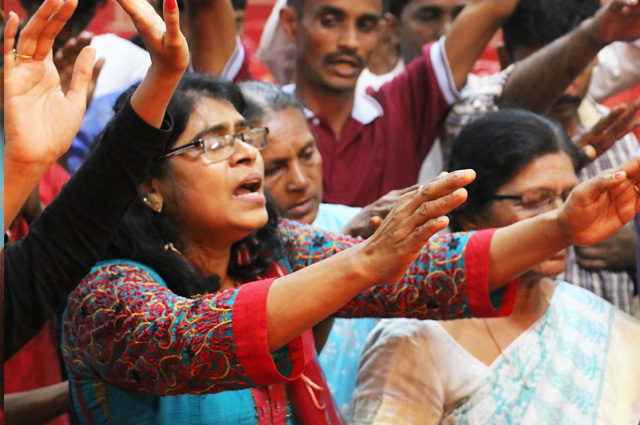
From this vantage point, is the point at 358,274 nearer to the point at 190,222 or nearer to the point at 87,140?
the point at 190,222

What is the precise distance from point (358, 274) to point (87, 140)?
1371 millimetres

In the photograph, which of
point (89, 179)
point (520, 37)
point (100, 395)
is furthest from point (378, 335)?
point (520, 37)

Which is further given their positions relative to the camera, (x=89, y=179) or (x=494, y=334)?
(x=494, y=334)

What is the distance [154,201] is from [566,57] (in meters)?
1.33

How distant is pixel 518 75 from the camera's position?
2639mm

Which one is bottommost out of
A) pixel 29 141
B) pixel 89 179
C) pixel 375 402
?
pixel 375 402

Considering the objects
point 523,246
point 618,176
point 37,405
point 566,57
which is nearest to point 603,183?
point 618,176

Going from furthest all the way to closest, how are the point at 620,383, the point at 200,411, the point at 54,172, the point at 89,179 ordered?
the point at 54,172, the point at 620,383, the point at 200,411, the point at 89,179

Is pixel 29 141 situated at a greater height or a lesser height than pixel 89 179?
greater

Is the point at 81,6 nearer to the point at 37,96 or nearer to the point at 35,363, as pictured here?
the point at 35,363

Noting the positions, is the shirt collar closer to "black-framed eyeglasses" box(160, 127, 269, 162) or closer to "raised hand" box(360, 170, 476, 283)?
"black-framed eyeglasses" box(160, 127, 269, 162)

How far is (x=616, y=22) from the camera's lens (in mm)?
2311

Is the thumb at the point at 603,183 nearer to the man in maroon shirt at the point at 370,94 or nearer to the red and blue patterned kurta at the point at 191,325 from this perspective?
the red and blue patterned kurta at the point at 191,325

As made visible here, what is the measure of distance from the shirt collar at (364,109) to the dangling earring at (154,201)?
39.7 inches
